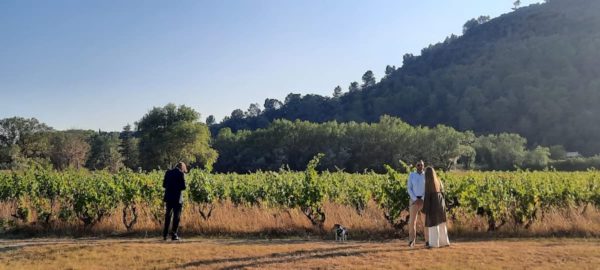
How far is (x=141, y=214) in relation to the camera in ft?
48.5

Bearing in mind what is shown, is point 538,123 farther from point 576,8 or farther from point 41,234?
point 41,234

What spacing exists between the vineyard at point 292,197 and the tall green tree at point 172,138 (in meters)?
45.0

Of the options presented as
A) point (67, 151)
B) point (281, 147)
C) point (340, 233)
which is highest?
point (281, 147)

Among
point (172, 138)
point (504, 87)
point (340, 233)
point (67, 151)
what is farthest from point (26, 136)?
point (504, 87)

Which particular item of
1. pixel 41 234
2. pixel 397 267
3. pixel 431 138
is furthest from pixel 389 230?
pixel 431 138

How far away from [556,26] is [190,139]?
123484 millimetres

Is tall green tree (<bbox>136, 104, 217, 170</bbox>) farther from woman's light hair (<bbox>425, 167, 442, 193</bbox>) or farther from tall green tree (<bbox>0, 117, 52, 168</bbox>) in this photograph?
woman's light hair (<bbox>425, 167, 442, 193</bbox>)

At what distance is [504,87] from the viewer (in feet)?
363

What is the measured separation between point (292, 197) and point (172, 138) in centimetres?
5047

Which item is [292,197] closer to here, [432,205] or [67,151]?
[432,205]

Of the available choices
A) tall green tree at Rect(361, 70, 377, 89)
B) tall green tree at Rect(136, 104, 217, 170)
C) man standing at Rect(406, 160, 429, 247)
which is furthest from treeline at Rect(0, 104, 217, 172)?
tall green tree at Rect(361, 70, 377, 89)

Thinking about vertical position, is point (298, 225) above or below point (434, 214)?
below

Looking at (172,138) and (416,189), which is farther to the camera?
(172,138)

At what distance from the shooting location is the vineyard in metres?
13.9
